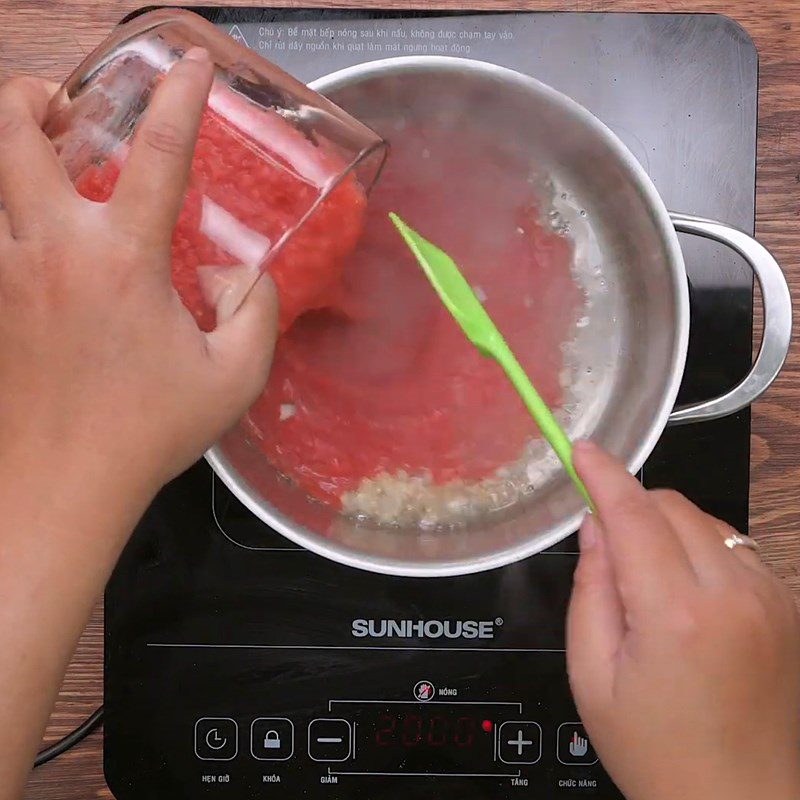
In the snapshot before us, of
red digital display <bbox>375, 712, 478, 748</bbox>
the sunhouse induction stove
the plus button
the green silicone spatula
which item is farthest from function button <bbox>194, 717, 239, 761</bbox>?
the green silicone spatula

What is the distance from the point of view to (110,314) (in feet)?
1.24

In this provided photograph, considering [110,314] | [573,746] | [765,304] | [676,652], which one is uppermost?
[110,314]

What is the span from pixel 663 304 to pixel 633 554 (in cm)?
21

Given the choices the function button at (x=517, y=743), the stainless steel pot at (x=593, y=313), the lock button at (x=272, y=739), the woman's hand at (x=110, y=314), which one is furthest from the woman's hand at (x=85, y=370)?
the function button at (x=517, y=743)

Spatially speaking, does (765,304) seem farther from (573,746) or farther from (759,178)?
(573,746)

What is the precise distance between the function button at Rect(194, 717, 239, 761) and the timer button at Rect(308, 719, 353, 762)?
0.06 meters

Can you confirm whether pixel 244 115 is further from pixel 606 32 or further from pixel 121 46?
pixel 606 32

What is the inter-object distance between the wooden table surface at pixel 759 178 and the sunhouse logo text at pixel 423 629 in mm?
212

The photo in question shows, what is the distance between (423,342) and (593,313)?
5.5 inches

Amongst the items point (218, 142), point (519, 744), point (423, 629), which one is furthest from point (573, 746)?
point (218, 142)

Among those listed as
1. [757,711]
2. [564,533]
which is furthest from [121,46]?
[757,711]

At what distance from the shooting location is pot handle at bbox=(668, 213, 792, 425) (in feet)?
1.63

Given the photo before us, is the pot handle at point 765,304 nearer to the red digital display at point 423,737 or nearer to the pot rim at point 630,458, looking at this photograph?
the pot rim at point 630,458

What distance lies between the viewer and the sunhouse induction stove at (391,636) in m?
0.60
